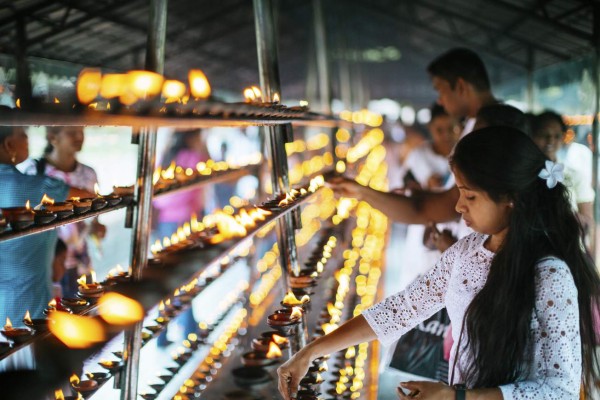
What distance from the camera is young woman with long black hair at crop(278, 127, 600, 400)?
1876mm

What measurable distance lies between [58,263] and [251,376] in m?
1.54

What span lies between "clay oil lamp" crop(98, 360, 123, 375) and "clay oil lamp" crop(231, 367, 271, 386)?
27.3 inches

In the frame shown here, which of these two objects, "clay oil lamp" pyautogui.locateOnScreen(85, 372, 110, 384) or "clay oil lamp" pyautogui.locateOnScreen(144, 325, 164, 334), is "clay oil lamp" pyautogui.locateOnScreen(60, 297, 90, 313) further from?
"clay oil lamp" pyautogui.locateOnScreen(144, 325, 164, 334)

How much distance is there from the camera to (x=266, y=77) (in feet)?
9.49

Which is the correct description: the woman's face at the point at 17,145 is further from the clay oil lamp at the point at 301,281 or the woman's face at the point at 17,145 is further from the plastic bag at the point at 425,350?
the plastic bag at the point at 425,350

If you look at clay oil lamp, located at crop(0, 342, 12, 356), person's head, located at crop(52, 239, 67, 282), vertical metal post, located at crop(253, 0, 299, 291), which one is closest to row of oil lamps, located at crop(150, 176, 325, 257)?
vertical metal post, located at crop(253, 0, 299, 291)

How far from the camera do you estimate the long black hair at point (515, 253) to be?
6.34ft

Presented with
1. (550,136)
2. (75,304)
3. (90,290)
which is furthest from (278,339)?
(550,136)

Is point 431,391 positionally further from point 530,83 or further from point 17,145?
point 530,83

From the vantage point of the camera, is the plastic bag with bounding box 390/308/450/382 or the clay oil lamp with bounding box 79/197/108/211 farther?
the plastic bag with bounding box 390/308/450/382

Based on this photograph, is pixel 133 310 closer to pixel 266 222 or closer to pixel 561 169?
pixel 266 222

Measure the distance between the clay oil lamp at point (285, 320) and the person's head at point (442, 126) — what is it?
137 inches

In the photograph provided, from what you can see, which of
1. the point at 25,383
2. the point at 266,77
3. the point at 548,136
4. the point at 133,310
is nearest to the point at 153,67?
the point at 266,77

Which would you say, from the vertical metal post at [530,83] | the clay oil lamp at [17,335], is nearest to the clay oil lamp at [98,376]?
the clay oil lamp at [17,335]
